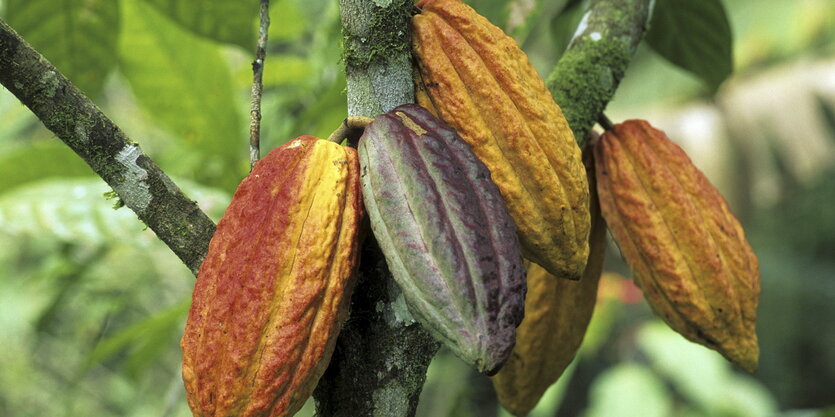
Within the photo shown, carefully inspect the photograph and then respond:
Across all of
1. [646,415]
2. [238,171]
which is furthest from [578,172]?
[646,415]

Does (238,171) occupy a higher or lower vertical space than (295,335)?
lower

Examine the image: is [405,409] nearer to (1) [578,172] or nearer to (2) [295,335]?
(2) [295,335]

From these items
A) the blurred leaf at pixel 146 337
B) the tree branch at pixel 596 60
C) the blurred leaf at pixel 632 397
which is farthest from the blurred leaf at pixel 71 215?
the blurred leaf at pixel 632 397

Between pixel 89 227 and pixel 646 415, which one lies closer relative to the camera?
pixel 89 227

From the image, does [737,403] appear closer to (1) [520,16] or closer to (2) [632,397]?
(2) [632,397]

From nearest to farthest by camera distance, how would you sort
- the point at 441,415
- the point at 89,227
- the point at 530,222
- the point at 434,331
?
the point at 434,331
the point at 530,222
the point at 89,227
the point at 441,415

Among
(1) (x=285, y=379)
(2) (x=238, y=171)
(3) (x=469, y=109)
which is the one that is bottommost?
(2) (x=238, y=171)

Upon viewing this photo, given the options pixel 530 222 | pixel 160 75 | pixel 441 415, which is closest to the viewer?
pixel 530 222
